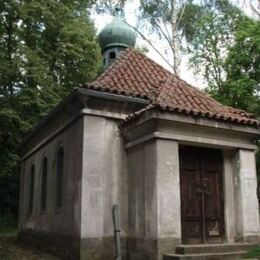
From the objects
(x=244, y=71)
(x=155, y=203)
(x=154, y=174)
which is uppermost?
(x=244, y=71)

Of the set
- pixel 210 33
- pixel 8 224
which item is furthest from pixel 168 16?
pixel 8 224

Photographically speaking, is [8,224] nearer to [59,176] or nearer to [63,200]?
[59,176]

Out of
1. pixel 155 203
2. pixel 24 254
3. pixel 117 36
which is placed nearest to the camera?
pixel 155 203

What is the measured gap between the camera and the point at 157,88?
13.4 meters

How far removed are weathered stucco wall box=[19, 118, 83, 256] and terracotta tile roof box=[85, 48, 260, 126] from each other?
181 centimetres

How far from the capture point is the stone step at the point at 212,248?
10.2 meters

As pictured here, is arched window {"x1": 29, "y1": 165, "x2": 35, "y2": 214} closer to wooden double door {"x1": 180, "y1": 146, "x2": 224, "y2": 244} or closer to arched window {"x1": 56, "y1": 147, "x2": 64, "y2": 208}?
arched window {"x1": 56, "y1": 147, "x2": 64, "y2": 208}

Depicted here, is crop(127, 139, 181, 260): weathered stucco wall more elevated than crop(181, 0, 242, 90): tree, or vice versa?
crop(181, 0, 242, 90): tree

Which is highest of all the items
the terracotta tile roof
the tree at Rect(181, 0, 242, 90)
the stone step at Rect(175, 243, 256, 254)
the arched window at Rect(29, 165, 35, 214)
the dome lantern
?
the tree at Rect(181, 0, 242, 90)

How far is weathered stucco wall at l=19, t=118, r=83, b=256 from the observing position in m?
11.8

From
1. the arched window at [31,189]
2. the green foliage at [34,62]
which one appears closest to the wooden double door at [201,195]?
the arched window at [31,189]

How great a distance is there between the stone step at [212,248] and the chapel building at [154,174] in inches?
0.9

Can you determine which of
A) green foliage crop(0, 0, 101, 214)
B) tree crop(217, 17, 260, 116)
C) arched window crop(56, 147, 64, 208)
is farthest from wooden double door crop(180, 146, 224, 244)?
green foliage crop(0, 0, 101, 214)

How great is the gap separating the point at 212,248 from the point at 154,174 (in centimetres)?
215
